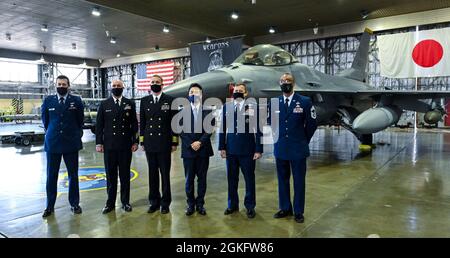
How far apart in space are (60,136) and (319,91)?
20.9 feet

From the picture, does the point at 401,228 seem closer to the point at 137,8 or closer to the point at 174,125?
the point at 174,125

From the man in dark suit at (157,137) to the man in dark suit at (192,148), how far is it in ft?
0.72

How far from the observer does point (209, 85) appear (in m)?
7.73

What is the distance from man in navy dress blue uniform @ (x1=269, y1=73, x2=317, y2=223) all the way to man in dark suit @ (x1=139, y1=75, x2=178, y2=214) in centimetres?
147

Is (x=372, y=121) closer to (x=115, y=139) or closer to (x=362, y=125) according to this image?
(x=362, y=125)

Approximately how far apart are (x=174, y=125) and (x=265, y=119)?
1.32m

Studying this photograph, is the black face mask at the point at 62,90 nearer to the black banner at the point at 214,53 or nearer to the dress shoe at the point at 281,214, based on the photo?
the dress shoe at the point at 281,214

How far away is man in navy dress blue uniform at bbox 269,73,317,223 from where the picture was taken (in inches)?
165

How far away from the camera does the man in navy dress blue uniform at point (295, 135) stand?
419cm

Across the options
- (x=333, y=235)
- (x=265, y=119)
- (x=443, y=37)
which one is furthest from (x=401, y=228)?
(x=443, y=37)

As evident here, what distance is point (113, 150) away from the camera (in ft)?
15.0

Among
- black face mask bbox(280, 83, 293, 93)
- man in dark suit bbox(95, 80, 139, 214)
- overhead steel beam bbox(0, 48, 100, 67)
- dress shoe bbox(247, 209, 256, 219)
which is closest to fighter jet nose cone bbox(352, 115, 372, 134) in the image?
black face mask bbox(280, 83, 293, 93)

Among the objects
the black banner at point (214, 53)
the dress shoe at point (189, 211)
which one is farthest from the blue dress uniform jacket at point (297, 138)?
the black banner at point (214, 53)
